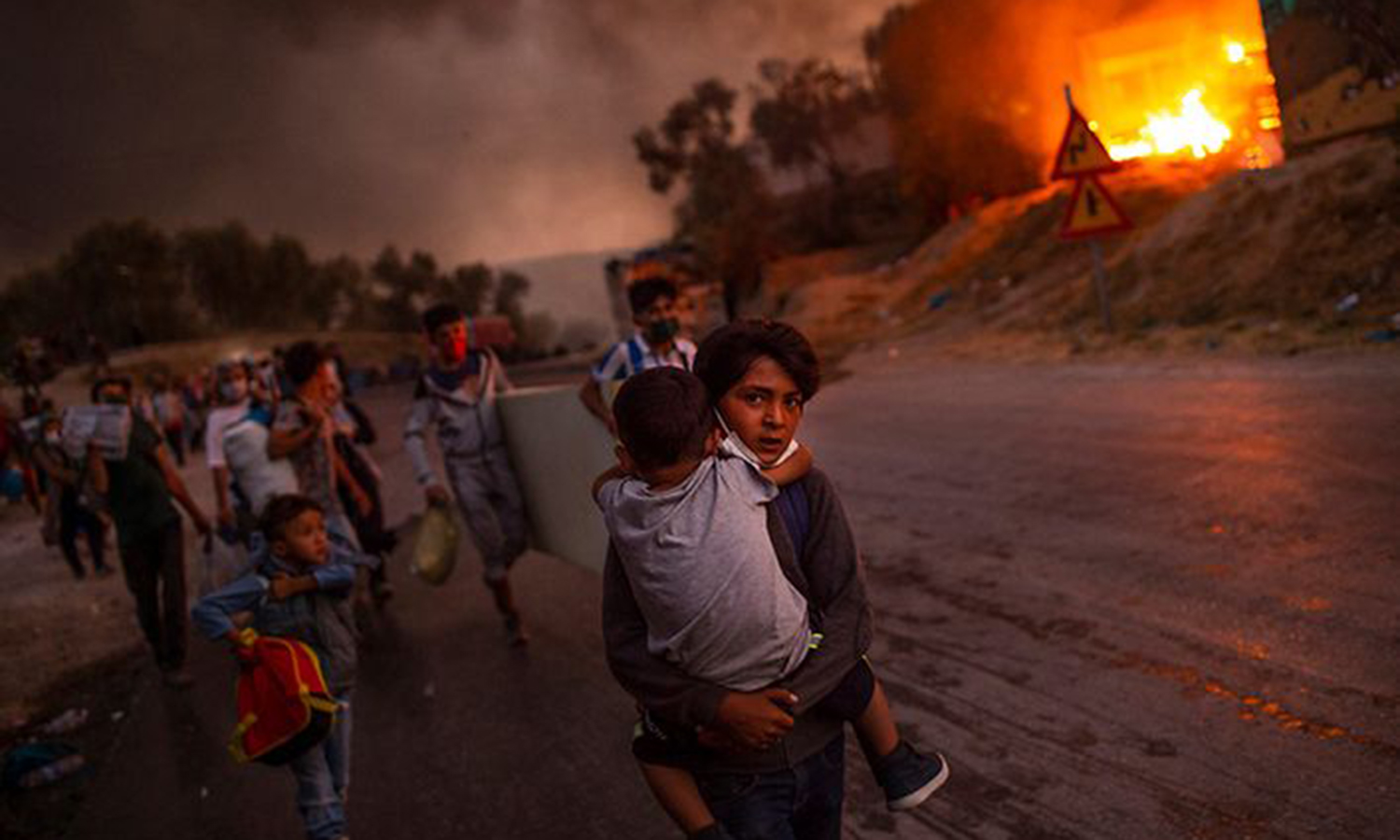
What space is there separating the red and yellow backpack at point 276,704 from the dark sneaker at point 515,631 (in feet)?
8.03

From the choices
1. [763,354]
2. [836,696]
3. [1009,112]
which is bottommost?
[836,696]

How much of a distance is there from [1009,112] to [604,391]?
2796cm

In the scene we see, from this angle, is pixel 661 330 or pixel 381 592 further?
pixel 381 592

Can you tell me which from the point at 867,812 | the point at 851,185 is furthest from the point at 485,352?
the point at 851,185

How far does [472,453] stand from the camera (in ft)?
19.2

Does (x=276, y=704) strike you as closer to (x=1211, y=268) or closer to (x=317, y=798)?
(x=317, y=798)

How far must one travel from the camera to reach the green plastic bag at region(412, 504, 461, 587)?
19.6 ft

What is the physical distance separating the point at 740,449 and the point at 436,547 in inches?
175

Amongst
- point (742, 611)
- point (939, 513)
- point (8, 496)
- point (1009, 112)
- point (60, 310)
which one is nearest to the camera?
point (742, 611)

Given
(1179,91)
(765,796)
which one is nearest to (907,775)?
(765,796)

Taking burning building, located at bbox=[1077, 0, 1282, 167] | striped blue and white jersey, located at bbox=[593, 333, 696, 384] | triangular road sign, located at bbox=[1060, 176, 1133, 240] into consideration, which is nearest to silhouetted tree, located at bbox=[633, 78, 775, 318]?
burning building, located at bbox=[1077, 0, 1282, 167]

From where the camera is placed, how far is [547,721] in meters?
4.56

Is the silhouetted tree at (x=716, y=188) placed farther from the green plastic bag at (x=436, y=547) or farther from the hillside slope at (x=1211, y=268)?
the green plastic bag at (x=436, y=547)

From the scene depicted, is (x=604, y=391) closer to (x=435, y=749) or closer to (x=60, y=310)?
(x=435, y=749)
